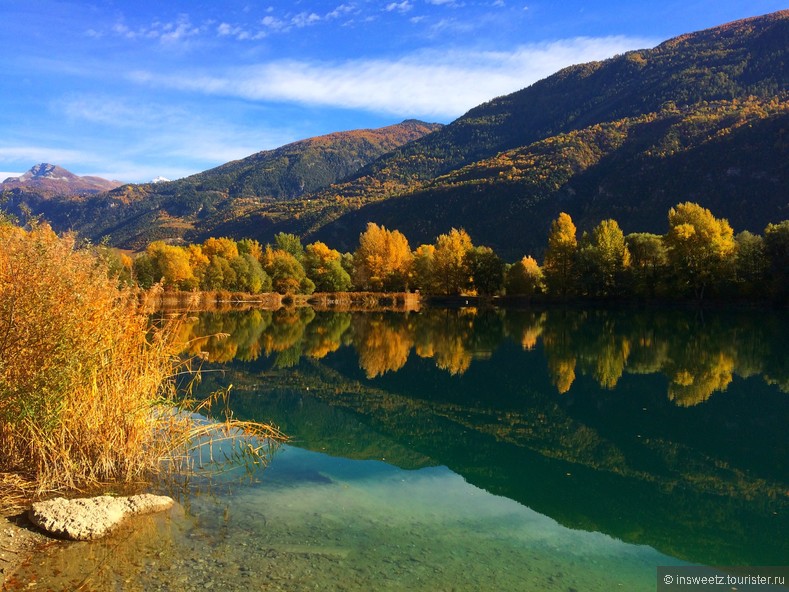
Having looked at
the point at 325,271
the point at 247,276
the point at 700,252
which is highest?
the point at 700,252

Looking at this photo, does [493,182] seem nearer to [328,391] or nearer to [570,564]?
[328,391]

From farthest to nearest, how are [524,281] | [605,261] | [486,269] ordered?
1. [486,269]
2. [524,281]
3. [605,261]

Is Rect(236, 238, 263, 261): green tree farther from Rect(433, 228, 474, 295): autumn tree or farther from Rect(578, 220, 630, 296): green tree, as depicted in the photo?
Rect(578, 220, 630, 296): green tree

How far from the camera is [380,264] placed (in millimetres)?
79438

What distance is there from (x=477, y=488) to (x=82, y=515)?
237 inches

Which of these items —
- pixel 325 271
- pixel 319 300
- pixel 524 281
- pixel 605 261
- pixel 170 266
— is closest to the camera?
pixel 605 261

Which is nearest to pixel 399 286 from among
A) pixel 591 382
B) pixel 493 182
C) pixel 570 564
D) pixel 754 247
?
pixel 754 247

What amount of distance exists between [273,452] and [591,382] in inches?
492

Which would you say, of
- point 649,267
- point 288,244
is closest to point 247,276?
point 288,244

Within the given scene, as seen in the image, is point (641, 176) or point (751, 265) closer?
point (751, 265)

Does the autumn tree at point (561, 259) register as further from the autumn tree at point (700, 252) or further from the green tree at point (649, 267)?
the autumn tree at point (700, 252)

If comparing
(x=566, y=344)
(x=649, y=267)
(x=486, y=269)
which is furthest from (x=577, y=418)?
(x=486, y=269)

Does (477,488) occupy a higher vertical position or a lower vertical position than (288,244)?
lower

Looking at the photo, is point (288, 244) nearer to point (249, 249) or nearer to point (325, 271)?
point (249, 249)
